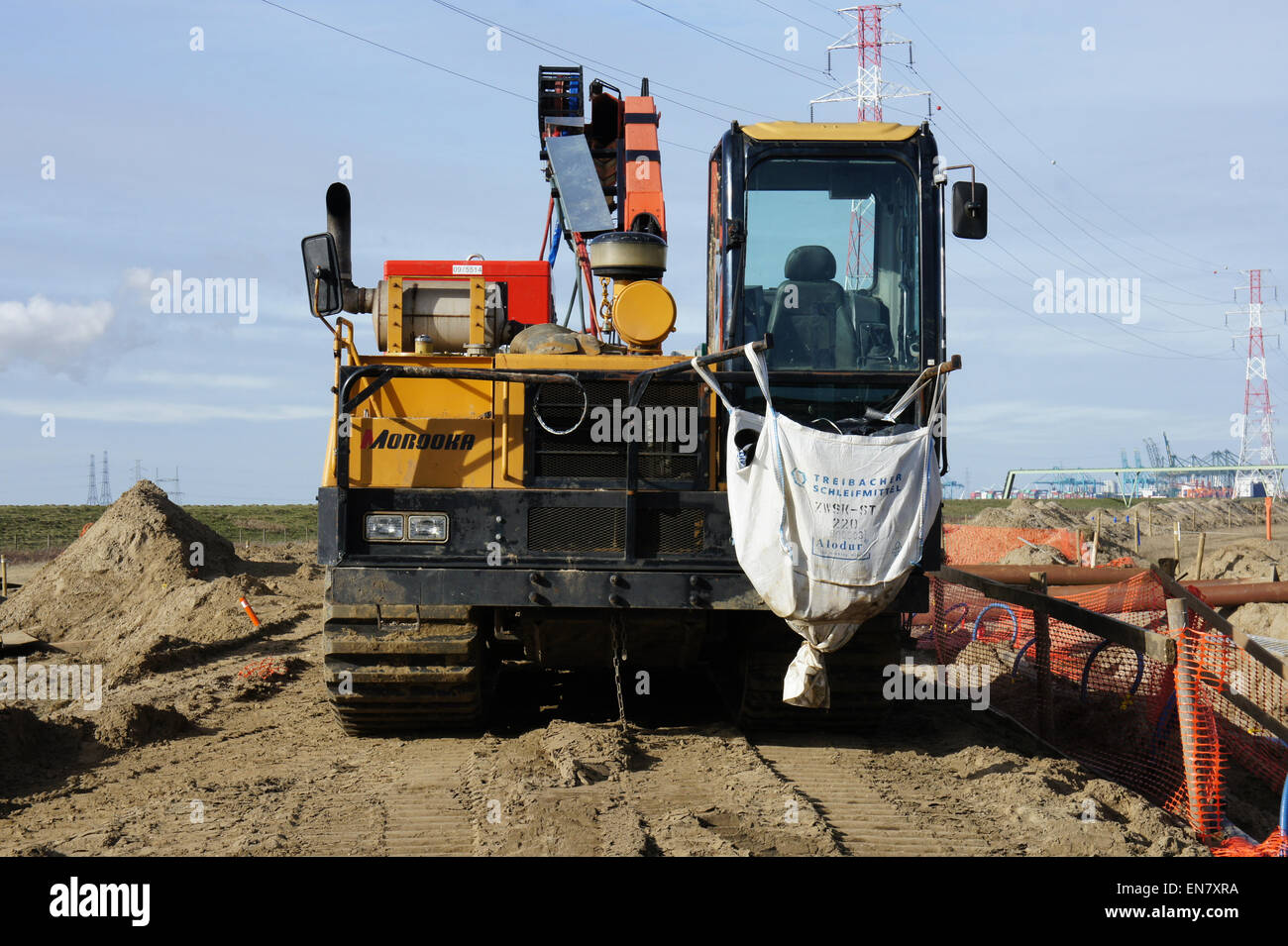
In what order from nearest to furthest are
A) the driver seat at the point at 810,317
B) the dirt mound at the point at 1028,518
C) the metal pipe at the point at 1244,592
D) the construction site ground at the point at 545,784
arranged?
the construction site ground at the point at 545,784, the driver seat at the point at 810,317, the metal pipe at the point at 1244,592, the dirt mound at the point at 1028,518

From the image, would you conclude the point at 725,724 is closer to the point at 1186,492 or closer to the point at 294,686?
the point at 294,686

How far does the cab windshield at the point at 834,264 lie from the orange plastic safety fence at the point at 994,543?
17017mm

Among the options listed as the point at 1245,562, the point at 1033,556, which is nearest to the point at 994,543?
the point at 1033,556

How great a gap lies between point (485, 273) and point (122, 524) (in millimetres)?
13248

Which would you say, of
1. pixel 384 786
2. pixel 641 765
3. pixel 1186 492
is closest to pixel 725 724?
pixel 641 765

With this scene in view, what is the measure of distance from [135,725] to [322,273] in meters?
3.53

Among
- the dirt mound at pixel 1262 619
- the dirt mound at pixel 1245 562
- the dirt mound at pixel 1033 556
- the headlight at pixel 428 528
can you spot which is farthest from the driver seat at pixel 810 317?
the dirt mound at pixel 1033 556

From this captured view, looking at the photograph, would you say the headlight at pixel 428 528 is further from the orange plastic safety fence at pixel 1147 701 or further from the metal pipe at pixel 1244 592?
the metal pipe at pixel 1244 592

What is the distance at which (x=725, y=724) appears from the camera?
8.02 meters

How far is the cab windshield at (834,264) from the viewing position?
7312 millimetres

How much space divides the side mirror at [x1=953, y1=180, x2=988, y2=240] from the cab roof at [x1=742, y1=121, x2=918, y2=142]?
62 cm

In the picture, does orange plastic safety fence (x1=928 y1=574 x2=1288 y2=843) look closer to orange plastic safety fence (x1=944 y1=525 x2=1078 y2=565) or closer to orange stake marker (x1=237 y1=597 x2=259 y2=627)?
orange stake marker (x1=237 y1=597 x2=259 y2=627)

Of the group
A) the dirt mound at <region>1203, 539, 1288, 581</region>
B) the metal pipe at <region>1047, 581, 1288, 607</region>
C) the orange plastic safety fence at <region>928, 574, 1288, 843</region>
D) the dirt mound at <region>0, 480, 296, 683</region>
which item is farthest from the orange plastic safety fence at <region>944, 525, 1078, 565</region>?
the dirt mound at <region>0, 480, 296, 683</region>
